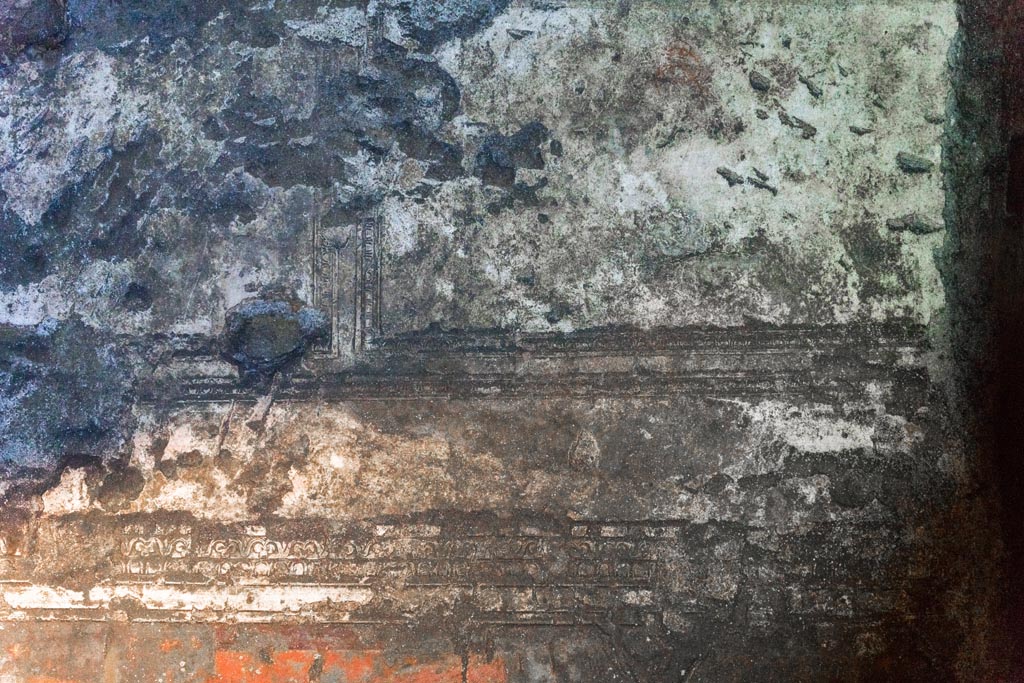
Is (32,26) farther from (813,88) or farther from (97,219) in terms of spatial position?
(813,88)

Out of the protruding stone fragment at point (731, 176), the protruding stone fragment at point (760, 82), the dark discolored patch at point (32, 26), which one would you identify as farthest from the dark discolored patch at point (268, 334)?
the protruding stone fragment at point (760, 82)

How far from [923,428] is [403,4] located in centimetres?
210

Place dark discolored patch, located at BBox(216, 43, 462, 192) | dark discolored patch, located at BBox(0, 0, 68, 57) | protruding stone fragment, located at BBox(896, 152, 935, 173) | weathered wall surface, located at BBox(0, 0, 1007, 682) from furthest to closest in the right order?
1. dark discolored patch, located at BBox(0, 0, 68, 57)
2. dark discolored patch, located at BBox(216, 43, 462, 192)
3. protruding stone fragment, located at BBox(896, 152, 935, 173)
4. weathered wall surface, located at BBox(0, 0, 1007, 682)

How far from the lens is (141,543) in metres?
2.36

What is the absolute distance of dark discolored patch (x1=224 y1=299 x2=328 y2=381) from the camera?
2.42 metres

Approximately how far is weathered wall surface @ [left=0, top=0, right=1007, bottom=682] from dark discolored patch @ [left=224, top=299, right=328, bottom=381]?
11 mm

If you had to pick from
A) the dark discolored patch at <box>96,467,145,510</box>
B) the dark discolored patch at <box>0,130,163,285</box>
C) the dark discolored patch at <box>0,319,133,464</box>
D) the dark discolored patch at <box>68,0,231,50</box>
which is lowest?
the dark discolored patch at <box>96,467,145,510</box>

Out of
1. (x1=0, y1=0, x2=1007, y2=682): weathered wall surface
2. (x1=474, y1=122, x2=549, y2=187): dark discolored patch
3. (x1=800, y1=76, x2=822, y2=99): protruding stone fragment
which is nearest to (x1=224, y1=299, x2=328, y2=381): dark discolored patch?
(x1=0, y1=0, x2=1007, y2=682): weathered wall surface

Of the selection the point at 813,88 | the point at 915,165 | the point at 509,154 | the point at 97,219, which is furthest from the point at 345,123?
the point at 915,165

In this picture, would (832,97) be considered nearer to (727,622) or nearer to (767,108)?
(767,108)

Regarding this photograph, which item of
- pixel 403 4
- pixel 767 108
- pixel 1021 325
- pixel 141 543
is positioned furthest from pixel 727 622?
pixel 403 4

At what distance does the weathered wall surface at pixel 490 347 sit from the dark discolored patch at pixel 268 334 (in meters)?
0.01

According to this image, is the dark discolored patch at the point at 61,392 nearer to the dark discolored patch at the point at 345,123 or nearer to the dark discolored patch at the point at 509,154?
the dark discolored patch at the point at 345,123

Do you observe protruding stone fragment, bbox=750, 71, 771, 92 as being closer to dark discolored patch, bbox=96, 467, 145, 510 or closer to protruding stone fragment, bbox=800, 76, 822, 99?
protruding stone fragment, bbox=800, 76, 822, 99
